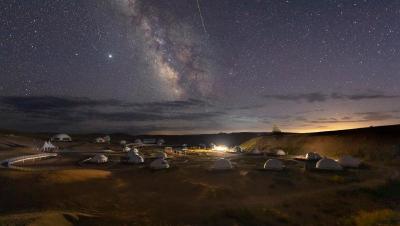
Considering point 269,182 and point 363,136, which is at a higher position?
point 363,136

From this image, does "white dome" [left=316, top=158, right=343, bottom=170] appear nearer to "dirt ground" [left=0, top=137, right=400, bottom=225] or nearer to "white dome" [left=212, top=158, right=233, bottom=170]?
"dirt ground" [left=0, top=137, right=400, bottom=225]

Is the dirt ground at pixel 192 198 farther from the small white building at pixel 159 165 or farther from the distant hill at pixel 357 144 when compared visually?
the distant hill at pixel 357 144

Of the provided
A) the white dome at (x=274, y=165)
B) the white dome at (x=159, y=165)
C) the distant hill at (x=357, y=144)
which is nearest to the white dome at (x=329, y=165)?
the white dome at (x=274, y=165)

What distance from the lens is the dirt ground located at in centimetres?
2486

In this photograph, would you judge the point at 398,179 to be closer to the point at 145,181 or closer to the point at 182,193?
the point at 182,193

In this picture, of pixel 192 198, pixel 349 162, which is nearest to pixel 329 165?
pixel 349 162

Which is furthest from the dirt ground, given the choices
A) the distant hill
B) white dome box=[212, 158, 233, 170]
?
the distant hill

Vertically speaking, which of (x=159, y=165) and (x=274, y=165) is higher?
(x=274, y=165)

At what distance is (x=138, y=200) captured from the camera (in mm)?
31562

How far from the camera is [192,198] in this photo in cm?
3297

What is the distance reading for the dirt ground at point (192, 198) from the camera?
24.9m

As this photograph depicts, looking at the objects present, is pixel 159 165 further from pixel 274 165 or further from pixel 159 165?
pixel 274 165

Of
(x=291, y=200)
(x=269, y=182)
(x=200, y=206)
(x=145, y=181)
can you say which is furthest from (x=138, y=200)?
(x=269, y=182)

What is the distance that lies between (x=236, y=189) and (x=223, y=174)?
11094 millimetres
